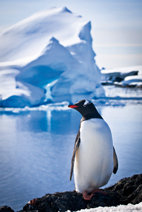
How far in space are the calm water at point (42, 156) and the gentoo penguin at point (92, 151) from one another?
2.65ft

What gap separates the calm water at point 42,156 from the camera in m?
2.73

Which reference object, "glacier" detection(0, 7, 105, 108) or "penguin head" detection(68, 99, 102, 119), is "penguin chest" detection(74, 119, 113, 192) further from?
"glacier" detection(0, 7, 105, 108)

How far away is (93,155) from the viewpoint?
173cm

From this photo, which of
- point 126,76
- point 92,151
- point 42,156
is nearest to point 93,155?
point 92,151

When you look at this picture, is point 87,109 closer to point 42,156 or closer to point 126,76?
point 42,156

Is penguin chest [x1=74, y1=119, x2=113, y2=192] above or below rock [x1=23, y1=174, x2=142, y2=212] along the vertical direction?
above

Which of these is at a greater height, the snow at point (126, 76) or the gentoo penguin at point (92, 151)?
the gentoo penguin at point (92, 151)

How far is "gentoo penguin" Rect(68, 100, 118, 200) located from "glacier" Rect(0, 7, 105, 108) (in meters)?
7.06

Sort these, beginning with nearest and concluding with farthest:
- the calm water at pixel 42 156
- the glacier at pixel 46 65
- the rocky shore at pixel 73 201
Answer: the rocky shore at pixel 73 201
the calm water at pixel 42 156
the glacier at pixel 46 65

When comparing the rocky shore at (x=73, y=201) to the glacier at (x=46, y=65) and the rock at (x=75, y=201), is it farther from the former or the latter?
the glacier at (x=46, y=65)

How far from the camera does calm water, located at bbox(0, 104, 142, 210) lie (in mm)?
2734

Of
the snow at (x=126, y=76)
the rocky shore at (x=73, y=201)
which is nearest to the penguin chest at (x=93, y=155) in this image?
the rocky shore at (x=73, y=201)

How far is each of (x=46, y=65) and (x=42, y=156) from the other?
252 inches

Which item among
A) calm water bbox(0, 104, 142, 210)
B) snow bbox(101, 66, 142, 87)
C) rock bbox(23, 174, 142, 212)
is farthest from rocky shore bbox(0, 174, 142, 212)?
snow bbox(101, 66, 142, 87)
